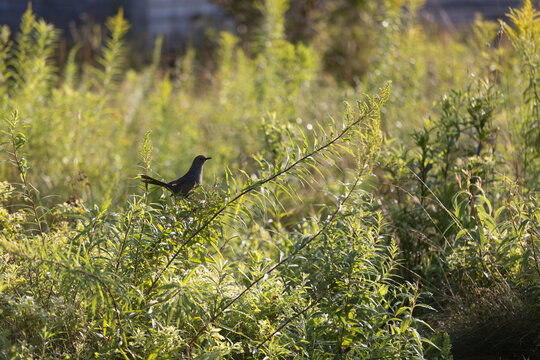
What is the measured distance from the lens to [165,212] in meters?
2.15

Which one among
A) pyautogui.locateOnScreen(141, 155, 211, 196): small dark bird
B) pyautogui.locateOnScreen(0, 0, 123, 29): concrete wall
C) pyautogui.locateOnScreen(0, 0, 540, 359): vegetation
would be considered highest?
pyautogui.locateOnScreen(0, 0, 123, 29): concrete wall

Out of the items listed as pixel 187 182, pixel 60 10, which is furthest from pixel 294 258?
pixel 60 10

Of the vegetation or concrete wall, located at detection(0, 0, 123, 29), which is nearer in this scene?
the vegetation

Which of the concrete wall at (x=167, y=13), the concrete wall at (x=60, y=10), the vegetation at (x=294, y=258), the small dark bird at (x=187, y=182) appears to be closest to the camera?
the vegetation at (x=294, y=258)

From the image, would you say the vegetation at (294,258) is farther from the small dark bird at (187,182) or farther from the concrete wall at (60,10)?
the concrete wall at (60,10)

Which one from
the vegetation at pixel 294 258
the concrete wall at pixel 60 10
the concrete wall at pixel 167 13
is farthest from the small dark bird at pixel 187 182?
the concrete wall at pixel 167 13

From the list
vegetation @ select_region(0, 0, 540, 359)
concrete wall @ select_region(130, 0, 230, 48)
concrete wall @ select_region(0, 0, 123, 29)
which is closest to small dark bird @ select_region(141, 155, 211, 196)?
vegetation @ select_region(0, 0, 540, 359)

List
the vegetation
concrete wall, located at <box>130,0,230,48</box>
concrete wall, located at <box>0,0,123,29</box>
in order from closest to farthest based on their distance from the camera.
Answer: the vegetation, concrete wall, located at <box>0,0,123,29</box>, concrete wall, located at <box>130,0,230,48</box>

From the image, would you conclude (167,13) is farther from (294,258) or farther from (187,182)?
(294,258)

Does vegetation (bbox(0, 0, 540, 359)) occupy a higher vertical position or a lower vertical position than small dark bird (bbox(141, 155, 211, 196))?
lower

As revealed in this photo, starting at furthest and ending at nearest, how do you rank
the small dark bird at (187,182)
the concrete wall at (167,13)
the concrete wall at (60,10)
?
the concrete wall at (167,13) < the concrete wall at (60,10) < the small dark bird at (187,182)

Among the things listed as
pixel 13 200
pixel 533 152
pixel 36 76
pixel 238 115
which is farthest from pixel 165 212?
pixel 238 115

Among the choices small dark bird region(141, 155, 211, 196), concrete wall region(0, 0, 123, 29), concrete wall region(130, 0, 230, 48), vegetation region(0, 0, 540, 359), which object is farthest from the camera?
concrete wall region(130, 0, 230, 48)

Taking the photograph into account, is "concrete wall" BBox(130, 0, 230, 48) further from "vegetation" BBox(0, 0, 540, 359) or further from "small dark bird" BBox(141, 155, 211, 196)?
"small dark bird" BBox(141, 155, 211, 196)
